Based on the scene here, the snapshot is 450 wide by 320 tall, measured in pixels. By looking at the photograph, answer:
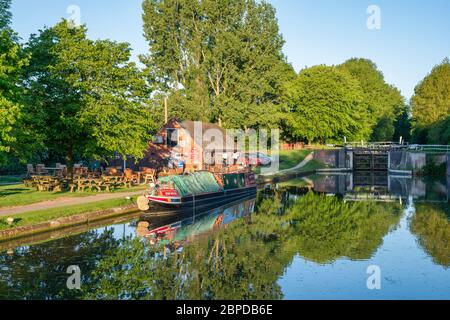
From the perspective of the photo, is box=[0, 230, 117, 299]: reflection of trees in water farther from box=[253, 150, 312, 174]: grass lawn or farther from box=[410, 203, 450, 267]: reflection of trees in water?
box=[253, 150, 312, 174]: grass lawn

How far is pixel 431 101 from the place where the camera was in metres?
81.4

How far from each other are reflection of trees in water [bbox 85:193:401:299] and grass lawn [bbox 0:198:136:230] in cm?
423

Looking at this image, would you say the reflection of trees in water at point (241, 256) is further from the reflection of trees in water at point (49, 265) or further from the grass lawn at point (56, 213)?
the grass lawn at point (56, 213)

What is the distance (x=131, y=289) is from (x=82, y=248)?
560 centimetres

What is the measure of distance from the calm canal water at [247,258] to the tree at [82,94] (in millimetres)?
7203

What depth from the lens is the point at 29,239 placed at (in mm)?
21219

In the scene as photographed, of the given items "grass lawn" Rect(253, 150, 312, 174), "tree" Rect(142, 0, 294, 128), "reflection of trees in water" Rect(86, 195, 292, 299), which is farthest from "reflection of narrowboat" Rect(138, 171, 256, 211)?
"tree" Rect(142, 0, 294, 128)

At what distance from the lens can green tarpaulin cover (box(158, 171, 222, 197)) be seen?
102ft

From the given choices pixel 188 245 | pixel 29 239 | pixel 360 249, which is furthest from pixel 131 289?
pixel 360 249

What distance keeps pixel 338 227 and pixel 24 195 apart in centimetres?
1831

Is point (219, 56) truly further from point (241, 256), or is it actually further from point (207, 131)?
point (241, 256)

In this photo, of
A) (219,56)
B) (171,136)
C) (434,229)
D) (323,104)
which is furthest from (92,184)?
(323,104)

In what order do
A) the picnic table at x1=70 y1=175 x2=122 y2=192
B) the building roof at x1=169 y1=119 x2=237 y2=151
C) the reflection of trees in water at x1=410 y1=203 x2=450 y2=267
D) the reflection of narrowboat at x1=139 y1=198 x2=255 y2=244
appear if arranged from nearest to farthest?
1. the reflection of trees in water at x1=410 y1=203 x2=450 y2=267
2. the reflection of narrowboat at x1=139 y1=198 x2=255 y2=244
3. the picnic table at x1=70 y1=175 x2=122 y2=192
4. the building roof at x1=169 y1=119 x2=237 y2=151
